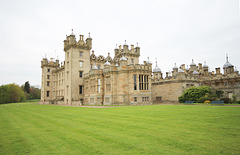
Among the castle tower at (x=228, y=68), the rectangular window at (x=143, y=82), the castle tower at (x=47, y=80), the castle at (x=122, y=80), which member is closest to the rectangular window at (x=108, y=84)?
the castle at (x=122, y=80)

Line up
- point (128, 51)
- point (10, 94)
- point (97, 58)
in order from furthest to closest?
point (10, 94)
point (97, 58)
point (128, 51)

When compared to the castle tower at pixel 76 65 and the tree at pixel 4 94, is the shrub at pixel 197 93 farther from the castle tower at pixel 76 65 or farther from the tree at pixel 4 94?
the tree at pixel 4 94

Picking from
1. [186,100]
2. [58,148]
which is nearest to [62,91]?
[186,100]

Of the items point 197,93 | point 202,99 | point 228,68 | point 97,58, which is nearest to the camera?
point 202,99

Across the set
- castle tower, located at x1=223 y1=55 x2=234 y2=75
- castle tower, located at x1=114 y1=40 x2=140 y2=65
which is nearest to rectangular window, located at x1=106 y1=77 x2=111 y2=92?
castle tower, located at x1=114 y1=40 x2=140 y2=65

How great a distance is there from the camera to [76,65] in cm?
4562

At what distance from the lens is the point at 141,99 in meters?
31.9

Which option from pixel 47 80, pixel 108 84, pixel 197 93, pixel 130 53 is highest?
pixel 130 53

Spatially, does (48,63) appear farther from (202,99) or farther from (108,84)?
(202,99)

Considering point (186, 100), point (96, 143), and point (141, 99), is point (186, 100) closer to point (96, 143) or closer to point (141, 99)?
point (141, 99)

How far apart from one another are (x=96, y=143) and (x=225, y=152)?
453 centimetres

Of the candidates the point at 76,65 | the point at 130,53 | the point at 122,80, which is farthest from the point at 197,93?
the point at 76,65

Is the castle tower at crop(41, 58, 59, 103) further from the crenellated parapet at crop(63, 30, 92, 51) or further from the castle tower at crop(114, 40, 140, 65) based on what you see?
the castle tower at crop(114, 40, 140, 65)

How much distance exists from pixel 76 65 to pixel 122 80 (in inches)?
717
